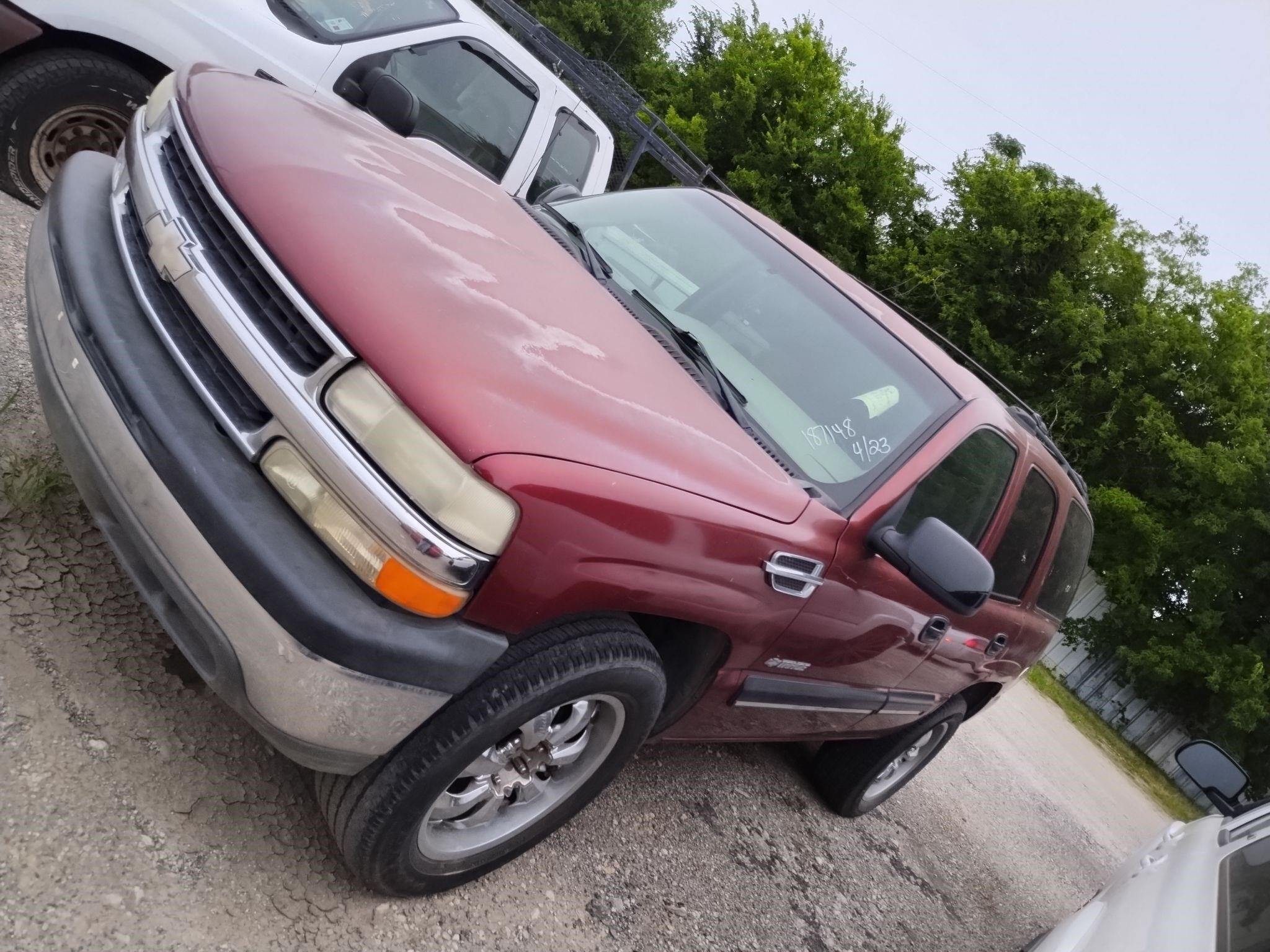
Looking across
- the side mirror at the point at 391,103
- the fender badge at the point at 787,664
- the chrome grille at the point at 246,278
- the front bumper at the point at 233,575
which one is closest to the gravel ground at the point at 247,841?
the front bumper at the point at 233,575

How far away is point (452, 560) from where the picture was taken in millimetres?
1700

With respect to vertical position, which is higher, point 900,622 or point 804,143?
point 804,143

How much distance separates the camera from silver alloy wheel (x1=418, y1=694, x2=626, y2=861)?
7.10ft

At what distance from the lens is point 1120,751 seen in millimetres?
13797

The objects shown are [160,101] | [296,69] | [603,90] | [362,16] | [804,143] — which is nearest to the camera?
[160,101]

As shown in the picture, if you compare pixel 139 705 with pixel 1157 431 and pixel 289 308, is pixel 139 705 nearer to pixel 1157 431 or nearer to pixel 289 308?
pixel 289 308

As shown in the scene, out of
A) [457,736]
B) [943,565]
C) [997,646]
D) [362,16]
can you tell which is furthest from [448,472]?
[362,16]

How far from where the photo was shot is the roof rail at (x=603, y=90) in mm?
8773

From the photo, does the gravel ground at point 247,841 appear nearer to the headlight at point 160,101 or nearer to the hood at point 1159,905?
the hood at point 1159,905

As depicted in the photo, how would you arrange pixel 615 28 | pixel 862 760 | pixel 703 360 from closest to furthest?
pixel 703 360
pixel 862 760
pixel 615 28

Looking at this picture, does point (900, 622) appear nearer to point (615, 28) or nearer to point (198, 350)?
point (198, 350)

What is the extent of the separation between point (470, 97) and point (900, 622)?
3.52 metres

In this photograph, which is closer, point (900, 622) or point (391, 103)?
point (900, 622)

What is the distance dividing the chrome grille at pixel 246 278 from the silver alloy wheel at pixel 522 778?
913 millimetres
